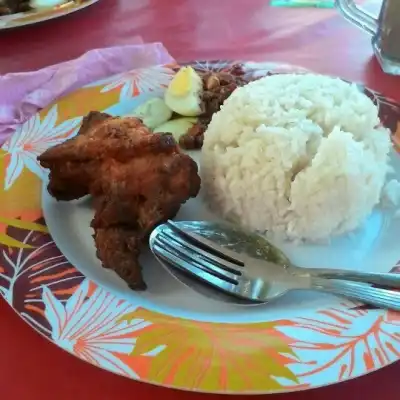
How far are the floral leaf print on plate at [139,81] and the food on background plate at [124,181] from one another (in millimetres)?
298

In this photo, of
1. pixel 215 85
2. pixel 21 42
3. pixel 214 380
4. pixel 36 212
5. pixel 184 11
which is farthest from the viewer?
pixel 184 11

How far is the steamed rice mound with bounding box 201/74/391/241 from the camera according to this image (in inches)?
37.2

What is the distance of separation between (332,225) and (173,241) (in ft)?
0.84

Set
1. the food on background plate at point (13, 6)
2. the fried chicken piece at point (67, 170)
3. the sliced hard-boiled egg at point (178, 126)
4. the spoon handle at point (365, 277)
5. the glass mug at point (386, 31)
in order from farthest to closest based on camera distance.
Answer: the food on background plate at point (13, 6), the glass mug at point (386, 31), the sliced hard-boiled egg at point (178, 126), the fried chicken piece at point (67, 170), the spoon handle at point (365, 277)

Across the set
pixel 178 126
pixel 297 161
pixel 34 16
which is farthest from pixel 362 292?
pixel 34 16

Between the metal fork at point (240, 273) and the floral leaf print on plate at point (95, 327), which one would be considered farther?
the metal fork at point (240, 273)

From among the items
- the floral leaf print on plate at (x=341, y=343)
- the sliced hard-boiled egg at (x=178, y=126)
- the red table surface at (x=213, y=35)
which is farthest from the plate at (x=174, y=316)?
the red table surface at (x=213, y=35)

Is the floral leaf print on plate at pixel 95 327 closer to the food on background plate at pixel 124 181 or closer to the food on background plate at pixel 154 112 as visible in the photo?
the food on background plate at pixel 124 181

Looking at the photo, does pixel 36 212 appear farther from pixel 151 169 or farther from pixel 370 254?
pixel 370 254

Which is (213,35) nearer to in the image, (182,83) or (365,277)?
(182,83)

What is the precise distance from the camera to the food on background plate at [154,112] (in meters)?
1.19

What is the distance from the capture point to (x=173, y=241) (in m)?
0.85

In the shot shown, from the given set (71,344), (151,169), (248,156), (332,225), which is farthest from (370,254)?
(71,344)

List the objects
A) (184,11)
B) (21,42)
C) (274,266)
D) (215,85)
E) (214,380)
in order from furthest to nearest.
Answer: (184,11) → (21,42) → (215,85) → (274,266) → (214,380)
